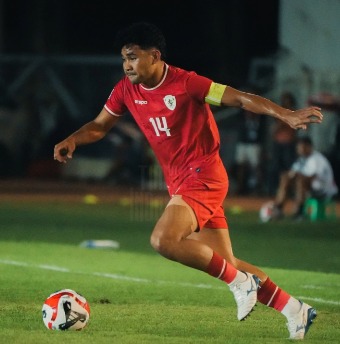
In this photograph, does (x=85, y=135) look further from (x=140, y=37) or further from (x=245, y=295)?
(x=245, y=295)

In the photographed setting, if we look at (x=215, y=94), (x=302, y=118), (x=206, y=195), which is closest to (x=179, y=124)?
(x=215, y=94)

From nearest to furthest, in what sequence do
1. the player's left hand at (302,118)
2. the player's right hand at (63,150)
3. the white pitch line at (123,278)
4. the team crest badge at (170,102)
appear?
1. the player's left hand at (302,118)
2. the team crest badge at (170,102)
3. the player's right hand at (63,150)
4. the white pitch line at (123,278)

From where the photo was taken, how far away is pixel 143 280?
546 inches

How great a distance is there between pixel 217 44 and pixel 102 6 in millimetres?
8915

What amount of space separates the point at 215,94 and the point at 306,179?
12.0 meters

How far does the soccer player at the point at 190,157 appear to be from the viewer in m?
9.91

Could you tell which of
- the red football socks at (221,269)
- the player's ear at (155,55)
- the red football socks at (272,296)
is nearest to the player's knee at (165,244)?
the red football socks at (221,269)

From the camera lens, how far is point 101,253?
16.7 metres

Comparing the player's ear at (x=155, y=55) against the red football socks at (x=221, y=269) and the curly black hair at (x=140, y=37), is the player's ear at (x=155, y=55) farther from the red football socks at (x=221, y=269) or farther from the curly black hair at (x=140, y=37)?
the red football socks at (x=221, y=269)

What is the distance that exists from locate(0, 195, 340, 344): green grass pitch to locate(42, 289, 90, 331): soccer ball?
11 centimetres

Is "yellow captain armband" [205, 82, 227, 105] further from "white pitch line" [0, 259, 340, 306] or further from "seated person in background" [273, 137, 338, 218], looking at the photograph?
"seated person in background" [273, 137, 338, 218]

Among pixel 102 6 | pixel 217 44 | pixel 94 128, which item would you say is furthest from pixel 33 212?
A: pixel 102 6

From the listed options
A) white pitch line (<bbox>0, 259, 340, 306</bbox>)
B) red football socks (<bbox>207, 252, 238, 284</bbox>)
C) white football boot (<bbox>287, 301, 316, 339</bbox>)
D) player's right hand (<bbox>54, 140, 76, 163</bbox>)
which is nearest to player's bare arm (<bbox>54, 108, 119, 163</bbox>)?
player's right hand (<bbox>54, 140, 76, 163</bbox>)

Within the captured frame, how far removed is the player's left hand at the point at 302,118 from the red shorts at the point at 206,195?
1.10m
